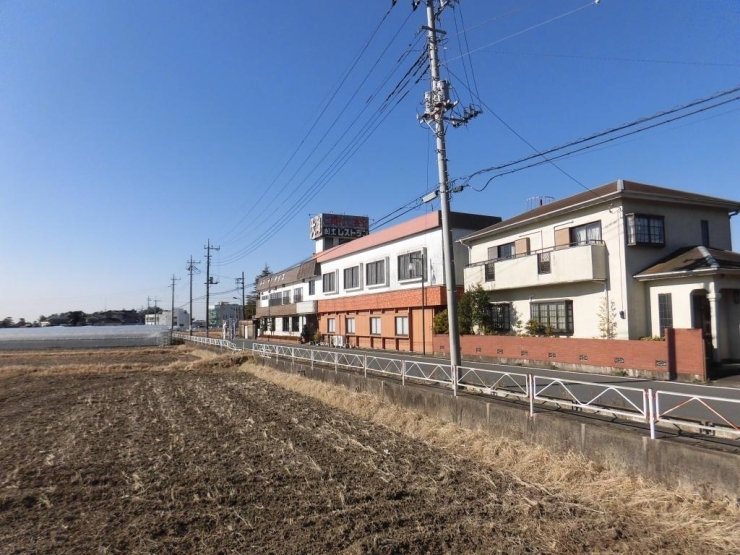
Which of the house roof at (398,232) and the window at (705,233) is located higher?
the house roof at (398,232)

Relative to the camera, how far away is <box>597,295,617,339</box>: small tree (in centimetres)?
1777

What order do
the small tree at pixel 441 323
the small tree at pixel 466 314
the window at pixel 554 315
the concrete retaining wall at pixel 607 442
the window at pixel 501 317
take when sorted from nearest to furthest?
the concrete retaining wall at pixel 607 442
the window at pixel 554 315
the window at pixel 501 317
the small tree at pixel 466 314
the small tree at pixel 441 323

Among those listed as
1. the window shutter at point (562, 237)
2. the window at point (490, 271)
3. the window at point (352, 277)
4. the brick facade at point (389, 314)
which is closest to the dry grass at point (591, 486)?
the window shutter at point (562, 237)

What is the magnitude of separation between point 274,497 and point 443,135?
31.1 feet

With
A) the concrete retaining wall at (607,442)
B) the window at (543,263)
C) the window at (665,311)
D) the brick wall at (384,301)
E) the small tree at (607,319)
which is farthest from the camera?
the brick wall at (384,301)

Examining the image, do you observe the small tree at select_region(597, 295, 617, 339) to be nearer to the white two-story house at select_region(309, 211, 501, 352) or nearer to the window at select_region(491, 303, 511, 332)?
the window at select_region(491, 303, 511, 332)

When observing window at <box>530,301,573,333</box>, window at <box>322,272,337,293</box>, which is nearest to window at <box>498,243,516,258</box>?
window at <box>530,301,573,333</box>

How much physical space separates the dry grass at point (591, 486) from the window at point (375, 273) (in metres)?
22.4

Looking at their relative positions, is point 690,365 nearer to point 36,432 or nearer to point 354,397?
point 354,397

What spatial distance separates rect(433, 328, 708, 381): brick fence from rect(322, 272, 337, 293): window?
20.2m

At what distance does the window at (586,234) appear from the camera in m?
18.9

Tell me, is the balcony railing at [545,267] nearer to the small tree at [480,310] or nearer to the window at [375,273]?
the small tree at [480,310]

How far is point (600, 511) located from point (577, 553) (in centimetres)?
120

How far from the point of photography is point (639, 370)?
15.0 metres
